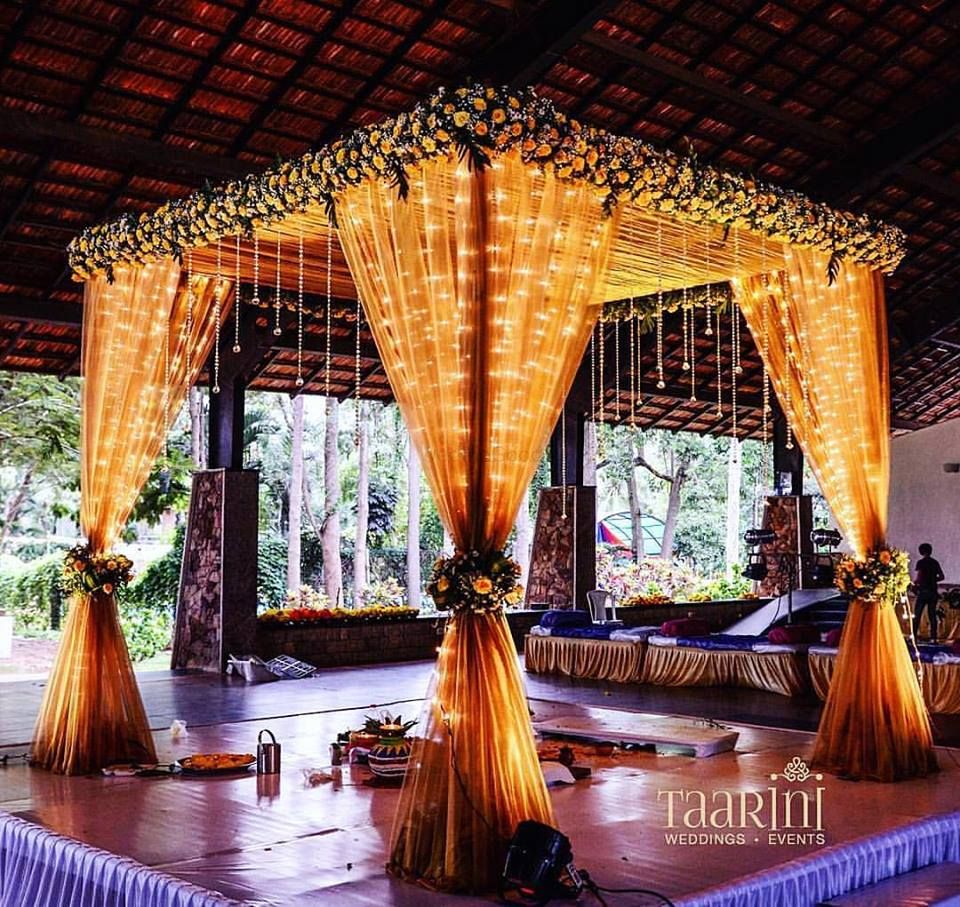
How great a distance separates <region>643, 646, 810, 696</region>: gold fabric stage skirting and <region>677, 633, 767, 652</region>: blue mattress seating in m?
0.03

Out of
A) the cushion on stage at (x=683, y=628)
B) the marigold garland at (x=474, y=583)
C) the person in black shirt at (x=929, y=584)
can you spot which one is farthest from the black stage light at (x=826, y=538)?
the marigold garland at (x=474, y=583)

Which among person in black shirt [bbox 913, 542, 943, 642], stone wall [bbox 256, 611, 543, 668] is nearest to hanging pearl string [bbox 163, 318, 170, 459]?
stone wall [bbox 256, 611, 543, 668]

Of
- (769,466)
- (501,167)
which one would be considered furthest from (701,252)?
(769,466)

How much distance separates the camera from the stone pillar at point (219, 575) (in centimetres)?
1062

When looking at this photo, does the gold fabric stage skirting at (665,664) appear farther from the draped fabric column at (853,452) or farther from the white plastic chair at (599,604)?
the draped fabric column at (853,452)

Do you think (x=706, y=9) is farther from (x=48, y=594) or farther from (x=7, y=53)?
(x=48, y=594)

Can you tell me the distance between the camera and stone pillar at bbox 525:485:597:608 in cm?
1314

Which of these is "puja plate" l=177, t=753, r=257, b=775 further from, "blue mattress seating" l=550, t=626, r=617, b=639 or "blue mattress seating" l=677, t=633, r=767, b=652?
"blue mattress seating" l=550, t=626, r=617, b=639

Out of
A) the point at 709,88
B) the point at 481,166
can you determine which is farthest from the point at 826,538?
the point at 481,166

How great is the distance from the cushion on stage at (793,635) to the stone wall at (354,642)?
311cm

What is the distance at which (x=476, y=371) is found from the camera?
467cm

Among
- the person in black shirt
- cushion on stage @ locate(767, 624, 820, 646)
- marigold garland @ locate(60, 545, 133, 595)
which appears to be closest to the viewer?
marigold garland @ locate(60, 545, 133, 595)

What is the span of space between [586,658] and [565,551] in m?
2.66

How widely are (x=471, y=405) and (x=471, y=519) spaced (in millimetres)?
445
